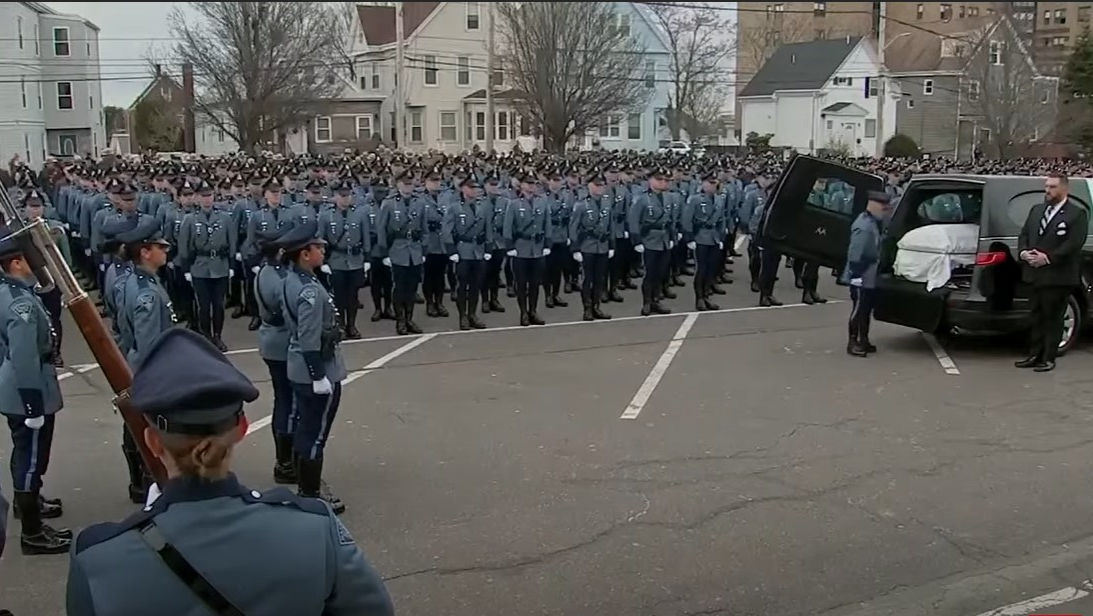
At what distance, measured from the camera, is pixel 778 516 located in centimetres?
657

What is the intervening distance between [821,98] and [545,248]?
55227 millimetres

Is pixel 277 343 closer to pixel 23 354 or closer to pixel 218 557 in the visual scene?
pixel 23 354

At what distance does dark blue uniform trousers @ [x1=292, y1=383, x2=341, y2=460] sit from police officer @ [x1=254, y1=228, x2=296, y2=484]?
300 mm

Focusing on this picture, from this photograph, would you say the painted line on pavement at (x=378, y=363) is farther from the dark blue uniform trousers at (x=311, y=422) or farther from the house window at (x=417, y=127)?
the house window at (x=417, y=127)

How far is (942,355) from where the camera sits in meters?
11.7

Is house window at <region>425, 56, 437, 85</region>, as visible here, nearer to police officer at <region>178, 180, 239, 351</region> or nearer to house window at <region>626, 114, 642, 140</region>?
house window at <region>626, 114, 642, 140</region>

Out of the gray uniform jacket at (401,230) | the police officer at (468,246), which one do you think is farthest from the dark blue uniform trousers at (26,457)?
the police officer at (468,246)

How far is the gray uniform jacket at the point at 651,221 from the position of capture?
48.9ft

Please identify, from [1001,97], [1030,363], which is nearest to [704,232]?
[1030,363]

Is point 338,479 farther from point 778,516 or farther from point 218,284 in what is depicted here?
point 218,284

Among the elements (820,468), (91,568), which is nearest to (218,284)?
(820,468)

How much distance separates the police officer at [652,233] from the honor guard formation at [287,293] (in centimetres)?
3

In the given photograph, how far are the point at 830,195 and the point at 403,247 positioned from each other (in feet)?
18.0

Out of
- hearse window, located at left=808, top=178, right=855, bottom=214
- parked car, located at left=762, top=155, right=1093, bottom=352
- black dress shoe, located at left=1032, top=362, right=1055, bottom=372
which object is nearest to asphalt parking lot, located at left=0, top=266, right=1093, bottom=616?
black dress shoe, located at left=1032, top=362, right=1055, bottom=372
